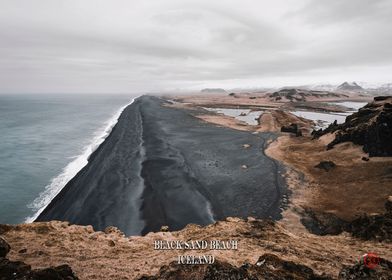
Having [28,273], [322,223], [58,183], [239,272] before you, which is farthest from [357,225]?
[58,183]

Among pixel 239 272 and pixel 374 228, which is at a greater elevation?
pixel 239 272

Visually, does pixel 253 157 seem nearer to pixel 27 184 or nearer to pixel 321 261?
pixel 321 261

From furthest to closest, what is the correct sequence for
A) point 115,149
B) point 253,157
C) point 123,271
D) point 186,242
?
point 115,149 → point 253,157 → point 186,242 → point 123,271

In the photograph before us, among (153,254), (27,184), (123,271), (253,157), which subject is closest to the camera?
(123,271)

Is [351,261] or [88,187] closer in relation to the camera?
[351,261]

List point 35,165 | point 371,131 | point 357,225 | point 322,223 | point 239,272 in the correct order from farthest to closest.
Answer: point 35,165
point 371,131
point 322,223
point 357,225
point 239,272

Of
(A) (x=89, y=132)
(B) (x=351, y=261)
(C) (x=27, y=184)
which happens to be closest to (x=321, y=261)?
(B) (x=351, y=261)

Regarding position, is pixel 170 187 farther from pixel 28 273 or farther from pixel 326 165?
pixel 28 273

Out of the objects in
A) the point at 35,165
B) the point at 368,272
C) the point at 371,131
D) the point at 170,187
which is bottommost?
the point at 35,165

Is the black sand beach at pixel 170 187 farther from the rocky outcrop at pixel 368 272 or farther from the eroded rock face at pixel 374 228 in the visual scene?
the rocky outcrop at pixel 368 272
